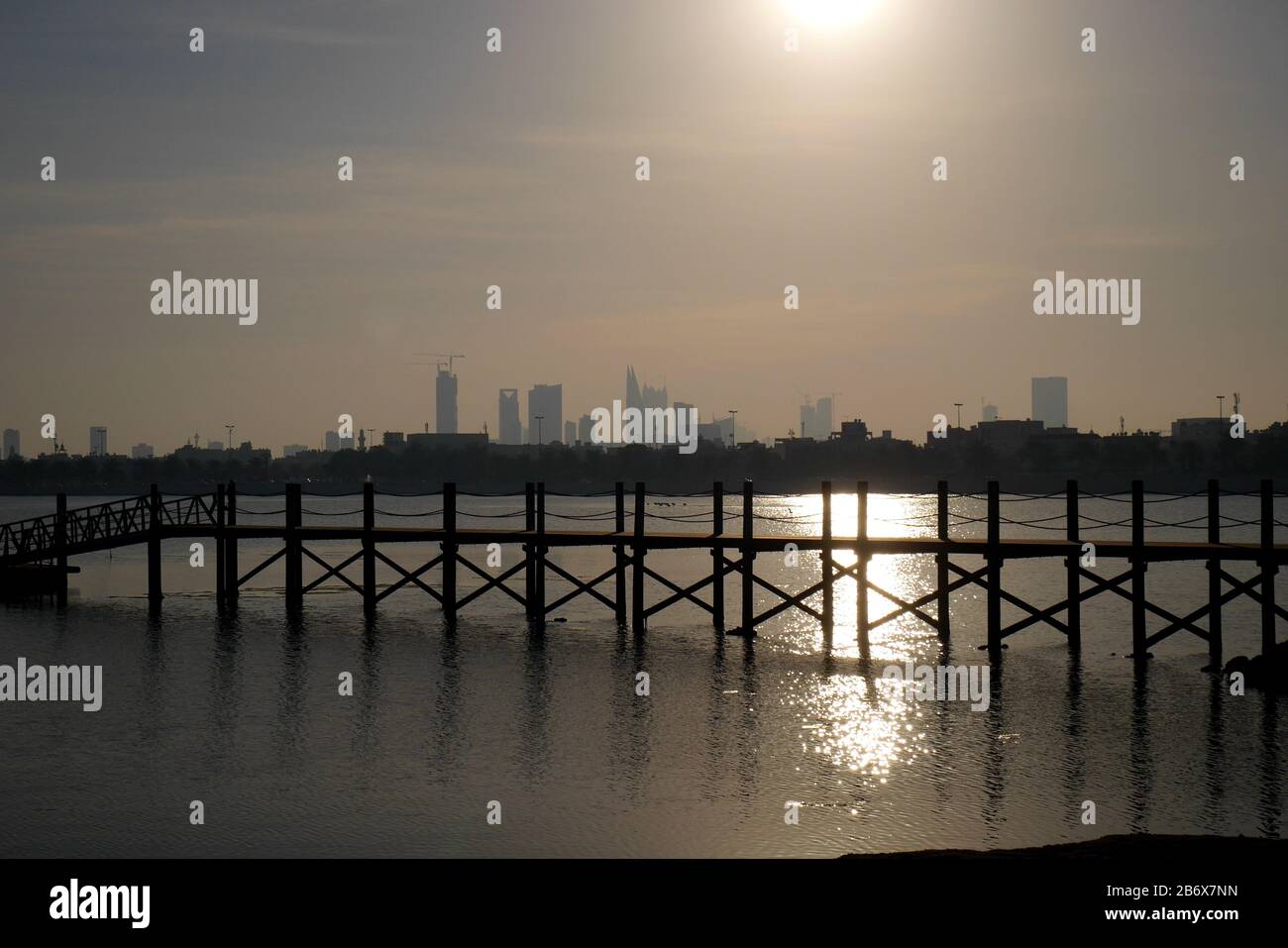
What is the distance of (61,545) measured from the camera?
4369cm

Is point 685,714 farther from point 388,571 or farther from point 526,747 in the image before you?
point 388,571

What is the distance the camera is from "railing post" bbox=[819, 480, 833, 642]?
3291cm

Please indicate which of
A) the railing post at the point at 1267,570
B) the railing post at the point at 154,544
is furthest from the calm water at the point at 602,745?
the railing post at the point at 154,544

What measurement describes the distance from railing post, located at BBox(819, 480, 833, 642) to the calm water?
35.5 inches

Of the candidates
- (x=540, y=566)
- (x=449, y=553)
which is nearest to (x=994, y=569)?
(x=540, y=566)

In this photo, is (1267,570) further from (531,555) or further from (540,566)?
(531,555)

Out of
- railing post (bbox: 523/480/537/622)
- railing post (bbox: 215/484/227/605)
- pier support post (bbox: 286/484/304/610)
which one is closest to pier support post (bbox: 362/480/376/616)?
pier support post (bbox: 286/484/304/610)

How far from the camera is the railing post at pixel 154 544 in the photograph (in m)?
42.4

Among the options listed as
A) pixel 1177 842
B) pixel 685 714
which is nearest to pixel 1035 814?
pixel 1177 842

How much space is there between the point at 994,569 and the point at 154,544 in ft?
100

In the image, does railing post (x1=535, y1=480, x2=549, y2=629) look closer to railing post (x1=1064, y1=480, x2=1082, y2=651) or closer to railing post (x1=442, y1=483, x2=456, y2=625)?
railing post (x1=442, y1=483, x2=456, y2=625)

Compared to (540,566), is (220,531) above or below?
above

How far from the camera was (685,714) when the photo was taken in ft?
81.6
